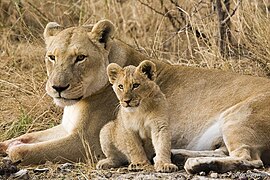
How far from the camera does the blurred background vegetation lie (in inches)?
255

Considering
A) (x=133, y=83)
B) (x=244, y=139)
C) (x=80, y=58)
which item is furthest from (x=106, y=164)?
(x=244, y=139)

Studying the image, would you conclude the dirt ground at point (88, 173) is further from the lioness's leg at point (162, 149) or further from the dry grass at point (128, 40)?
the dry grass at point (128, 40)

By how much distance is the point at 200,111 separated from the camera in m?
5.20

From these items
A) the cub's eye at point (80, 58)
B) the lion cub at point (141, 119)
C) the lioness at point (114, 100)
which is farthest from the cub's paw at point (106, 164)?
the cub's eye at point (80, 58)

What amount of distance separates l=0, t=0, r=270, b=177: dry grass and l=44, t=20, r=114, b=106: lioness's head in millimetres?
1018

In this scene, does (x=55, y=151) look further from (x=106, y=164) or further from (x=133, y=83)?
(x=133, y=83)

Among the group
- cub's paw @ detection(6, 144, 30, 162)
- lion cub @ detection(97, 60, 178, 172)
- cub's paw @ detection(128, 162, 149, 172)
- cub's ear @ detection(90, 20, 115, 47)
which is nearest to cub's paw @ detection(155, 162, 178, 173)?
lion cub @ detection(97, 60, 178, 172)

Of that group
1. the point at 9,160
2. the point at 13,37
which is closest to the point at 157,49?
the point at 13,37

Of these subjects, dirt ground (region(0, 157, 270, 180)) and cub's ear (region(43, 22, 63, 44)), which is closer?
dirt ground (region(0, 157, 270, 180))

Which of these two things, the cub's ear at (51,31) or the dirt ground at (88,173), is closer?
the dirt ground at (88,173)

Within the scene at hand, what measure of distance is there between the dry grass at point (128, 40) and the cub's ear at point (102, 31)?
1.11 m

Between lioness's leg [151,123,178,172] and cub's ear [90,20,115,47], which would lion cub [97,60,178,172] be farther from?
cub's ear [90,20,115,47]

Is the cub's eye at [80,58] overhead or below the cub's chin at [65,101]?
overhead

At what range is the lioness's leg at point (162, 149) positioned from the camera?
4496 millimetres
